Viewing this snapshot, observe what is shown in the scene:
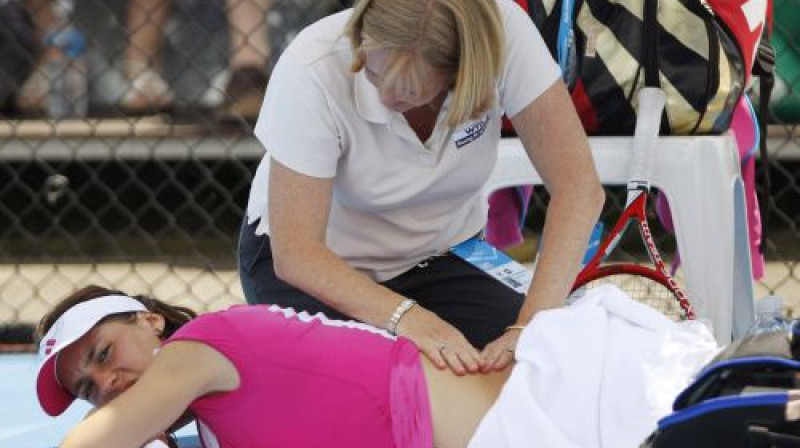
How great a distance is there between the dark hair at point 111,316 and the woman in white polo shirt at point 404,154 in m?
0.17

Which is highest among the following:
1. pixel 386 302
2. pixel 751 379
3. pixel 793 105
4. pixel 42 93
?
pixel 751 379

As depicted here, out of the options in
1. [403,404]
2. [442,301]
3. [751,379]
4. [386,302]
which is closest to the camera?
[751,379]

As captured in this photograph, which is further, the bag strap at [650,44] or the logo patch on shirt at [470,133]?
the bag strap at [650,44]

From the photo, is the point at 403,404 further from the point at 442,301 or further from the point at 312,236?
the point at 442,301

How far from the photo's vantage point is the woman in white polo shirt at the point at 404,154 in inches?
85.2

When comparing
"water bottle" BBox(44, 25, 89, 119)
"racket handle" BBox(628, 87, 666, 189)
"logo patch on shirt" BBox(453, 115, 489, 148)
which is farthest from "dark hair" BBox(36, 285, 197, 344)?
"water bottle" BBox(44, 25, 89, 119)

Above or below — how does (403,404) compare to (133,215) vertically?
above

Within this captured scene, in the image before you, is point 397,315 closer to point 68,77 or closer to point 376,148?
point 376,148

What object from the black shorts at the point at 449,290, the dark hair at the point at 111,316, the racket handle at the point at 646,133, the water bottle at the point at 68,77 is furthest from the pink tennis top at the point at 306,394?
the water bottle at the point at 68,77

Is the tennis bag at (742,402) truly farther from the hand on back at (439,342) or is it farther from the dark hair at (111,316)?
the dark hair at (111,316)

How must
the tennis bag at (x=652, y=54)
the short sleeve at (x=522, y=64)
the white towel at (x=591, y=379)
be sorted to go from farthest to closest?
the tennis bag at (x=652, y=54)
the short sleeve at (x=522, y=64)
the white towel at (x=591, y=379)

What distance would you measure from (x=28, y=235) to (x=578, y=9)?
7.74 feet

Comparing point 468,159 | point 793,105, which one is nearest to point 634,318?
point 468,159

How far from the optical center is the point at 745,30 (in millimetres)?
2785
